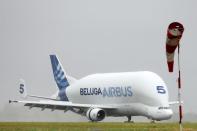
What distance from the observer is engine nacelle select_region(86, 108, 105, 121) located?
8681cm

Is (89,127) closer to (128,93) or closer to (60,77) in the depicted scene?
(128,93)

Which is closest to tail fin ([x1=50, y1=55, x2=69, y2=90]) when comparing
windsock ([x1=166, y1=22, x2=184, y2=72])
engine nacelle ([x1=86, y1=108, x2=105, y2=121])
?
engine nacelle ([x1=86, y1=108, x2=105, y2=121])

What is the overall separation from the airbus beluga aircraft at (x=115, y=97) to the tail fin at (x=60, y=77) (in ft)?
0.99

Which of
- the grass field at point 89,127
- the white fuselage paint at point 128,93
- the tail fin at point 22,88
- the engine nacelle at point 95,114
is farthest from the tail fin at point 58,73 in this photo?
the grass field at point 89,127

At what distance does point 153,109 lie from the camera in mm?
83562

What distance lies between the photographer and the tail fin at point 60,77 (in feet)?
348

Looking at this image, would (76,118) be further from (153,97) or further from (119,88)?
(153,97)

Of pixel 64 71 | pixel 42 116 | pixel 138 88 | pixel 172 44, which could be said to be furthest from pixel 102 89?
pixel 172 44

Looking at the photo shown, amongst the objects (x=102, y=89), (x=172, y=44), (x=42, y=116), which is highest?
(x=172, y=44)

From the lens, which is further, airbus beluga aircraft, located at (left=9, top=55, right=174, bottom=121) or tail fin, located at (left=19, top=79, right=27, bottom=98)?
tail fin, located at (left=19, top=79, right=27, bottom=98)

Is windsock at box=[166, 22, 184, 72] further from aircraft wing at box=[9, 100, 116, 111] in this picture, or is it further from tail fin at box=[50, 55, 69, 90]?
tail fin at box=[50, 55, 69, 90]

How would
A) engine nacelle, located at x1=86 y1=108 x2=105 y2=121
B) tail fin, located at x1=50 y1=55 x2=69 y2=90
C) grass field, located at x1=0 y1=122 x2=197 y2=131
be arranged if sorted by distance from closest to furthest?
1. grass field, located at x1=0 y1=122 x2=197 y2=131
2. engine nacelle, located at x1=86 y1=108 x2=105 y2=121
3. tail fin, located at x1=50 y1=55 x2=69 y2=90

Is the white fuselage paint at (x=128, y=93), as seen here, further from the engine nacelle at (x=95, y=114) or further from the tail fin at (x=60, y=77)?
the tail fin at (x=60, y=77)

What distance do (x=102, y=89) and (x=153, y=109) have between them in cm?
1231
